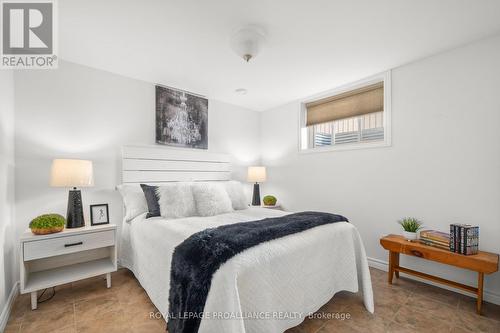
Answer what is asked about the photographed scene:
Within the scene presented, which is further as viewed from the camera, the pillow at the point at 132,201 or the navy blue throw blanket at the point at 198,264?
the pillow at the point at 132,201

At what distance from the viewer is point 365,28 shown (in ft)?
6.79

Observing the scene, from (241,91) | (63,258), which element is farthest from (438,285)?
(63,258)

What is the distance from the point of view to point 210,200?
2668mm

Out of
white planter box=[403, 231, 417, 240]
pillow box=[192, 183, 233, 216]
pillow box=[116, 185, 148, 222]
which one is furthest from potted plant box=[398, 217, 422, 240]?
pillow box=[116, 185, 148, 222]

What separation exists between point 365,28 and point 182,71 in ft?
6.72

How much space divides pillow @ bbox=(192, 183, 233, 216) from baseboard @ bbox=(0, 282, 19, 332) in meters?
1.66

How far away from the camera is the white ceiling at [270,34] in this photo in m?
1.81

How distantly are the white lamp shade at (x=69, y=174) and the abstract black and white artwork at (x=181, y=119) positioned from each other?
111 cm

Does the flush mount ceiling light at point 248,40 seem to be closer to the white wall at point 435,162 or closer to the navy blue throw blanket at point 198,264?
the navy blue throw blanket at point 198,264

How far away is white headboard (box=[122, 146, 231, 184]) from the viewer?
2.93m

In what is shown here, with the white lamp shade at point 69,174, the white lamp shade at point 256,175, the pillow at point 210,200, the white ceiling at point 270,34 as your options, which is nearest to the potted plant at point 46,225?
the white lamp shade at point 69,174

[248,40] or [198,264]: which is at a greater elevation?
[248,40]

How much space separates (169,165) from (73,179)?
1.20 metres

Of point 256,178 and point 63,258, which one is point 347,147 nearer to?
point 256,178
